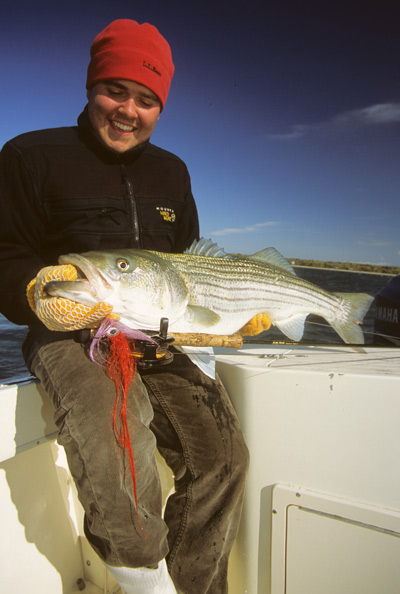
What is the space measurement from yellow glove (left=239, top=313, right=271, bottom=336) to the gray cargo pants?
23.1 inches

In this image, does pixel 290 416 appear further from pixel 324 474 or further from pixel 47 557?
pixel 47 557

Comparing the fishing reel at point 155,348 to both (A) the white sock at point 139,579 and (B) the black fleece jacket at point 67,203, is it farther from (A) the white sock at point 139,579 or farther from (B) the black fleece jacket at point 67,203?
(A) the white sock at point 139,579

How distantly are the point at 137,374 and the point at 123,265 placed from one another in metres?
0.73

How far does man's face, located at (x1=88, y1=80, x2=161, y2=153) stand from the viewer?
274cm

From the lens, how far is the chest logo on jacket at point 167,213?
305 centimetres

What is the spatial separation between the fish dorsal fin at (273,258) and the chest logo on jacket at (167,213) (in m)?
0.81

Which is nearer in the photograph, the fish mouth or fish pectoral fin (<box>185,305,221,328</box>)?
the fish mouth

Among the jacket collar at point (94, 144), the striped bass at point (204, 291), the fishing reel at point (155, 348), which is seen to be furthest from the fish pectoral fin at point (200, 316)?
the jacket collar at point (94, 144)

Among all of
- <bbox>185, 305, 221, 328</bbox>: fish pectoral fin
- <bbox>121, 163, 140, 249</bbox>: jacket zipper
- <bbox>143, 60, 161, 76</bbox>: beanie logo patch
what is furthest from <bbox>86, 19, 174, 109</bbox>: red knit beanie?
<bbox>185, 305, 221, 328</bbox>: fish pectoral fin

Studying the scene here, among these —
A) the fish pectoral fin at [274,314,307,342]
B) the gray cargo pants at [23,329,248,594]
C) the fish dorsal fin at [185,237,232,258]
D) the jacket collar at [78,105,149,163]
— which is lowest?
the gray cargo pants at [23,329,248,594]

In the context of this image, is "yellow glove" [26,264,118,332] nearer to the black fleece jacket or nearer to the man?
the man

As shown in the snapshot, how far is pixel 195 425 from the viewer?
8.64 ft

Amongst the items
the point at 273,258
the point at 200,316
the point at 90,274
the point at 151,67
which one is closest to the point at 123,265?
the point at 90,274

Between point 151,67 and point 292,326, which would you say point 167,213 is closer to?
point 151,67
